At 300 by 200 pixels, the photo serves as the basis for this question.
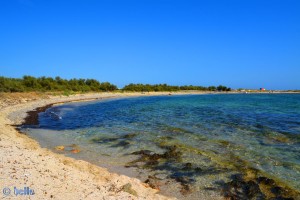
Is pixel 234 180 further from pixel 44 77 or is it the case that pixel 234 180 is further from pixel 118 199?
pixel 44 77

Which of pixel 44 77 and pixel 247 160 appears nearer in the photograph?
pixel 247 160

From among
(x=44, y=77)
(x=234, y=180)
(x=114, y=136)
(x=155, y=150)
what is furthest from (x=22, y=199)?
(x=44, y=77)

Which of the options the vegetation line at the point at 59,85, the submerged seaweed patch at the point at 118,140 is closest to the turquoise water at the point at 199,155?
the submerged seaweed patch at the point at 118,140

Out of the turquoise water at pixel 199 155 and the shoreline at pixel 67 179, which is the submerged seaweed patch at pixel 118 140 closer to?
the turquoise water at pixel 199 155

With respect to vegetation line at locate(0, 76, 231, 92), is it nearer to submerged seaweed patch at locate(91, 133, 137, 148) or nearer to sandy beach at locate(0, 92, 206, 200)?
submerged seaweed patch at locate(91, 133, 137, 148)

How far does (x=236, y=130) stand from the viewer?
61.9ft

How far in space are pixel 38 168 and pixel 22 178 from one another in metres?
1.14

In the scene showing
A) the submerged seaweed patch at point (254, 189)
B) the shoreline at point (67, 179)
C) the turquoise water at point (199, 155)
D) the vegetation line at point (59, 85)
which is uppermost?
the vegetation line at point (59, 85)

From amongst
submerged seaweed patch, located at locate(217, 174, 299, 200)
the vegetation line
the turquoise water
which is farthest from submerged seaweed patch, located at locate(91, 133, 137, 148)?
the vegetation line

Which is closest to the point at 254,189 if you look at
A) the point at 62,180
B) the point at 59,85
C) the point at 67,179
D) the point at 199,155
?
the point at 199,155

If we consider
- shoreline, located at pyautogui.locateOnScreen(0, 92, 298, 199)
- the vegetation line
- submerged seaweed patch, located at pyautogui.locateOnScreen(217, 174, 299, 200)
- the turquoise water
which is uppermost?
the vegetation line

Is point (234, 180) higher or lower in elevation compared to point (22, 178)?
lower

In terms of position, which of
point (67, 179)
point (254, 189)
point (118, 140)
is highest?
point (67, 179)

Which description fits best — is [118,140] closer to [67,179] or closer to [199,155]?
[199,155]
